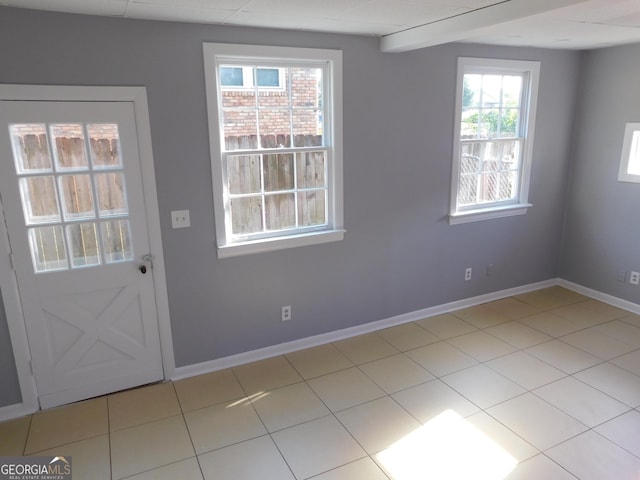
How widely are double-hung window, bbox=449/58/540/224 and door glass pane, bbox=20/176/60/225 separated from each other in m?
3.11

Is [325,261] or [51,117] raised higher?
[51,117]

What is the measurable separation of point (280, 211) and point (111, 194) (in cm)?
118

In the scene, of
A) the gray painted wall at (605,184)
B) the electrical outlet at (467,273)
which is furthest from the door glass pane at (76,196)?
the gray painted wall at (605,184)

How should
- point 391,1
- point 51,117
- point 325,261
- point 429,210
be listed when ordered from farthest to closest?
point 429,210, point 325,261, point 51,117, point 391,1

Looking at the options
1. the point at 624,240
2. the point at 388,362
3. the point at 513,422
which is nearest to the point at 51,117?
the point at 388,362

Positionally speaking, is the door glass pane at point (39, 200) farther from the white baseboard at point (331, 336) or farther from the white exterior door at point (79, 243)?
the white baseboard at point (331, 336)

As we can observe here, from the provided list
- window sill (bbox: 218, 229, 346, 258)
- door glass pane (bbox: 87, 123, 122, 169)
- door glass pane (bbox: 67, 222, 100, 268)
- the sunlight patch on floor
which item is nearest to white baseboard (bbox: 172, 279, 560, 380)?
window sill (bbox: 218, 229, 346, 258)

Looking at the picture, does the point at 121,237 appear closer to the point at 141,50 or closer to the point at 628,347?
the point at 141,50

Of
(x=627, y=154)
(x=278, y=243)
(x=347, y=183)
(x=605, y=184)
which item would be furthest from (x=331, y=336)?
(x=627, y=154)

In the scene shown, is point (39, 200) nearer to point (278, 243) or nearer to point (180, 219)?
point (180, 219)

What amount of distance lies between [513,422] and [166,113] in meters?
2.92

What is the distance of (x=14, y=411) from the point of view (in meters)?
2.81

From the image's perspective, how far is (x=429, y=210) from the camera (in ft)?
12.9

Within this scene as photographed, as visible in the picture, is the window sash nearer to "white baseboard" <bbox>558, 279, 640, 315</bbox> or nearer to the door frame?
the door frame
